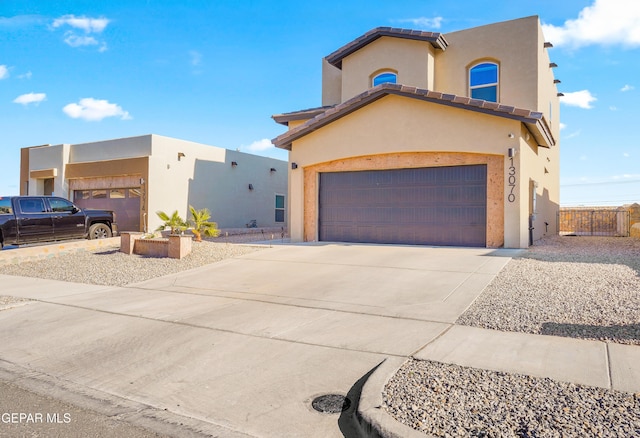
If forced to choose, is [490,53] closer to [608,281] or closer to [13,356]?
[608,281]

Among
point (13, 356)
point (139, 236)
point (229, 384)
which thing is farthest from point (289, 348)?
point (139, 236)

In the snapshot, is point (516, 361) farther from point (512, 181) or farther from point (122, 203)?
point (122, 203)

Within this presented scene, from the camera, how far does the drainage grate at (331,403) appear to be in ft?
13.7

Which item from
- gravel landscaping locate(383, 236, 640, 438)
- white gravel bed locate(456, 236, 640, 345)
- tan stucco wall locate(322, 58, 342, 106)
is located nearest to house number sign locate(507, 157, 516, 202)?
white gravel bed locate(456, 236, 640, 345)

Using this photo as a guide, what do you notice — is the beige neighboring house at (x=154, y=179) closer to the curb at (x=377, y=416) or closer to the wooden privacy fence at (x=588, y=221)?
the wooden privacy fence at (x=588, y=221)

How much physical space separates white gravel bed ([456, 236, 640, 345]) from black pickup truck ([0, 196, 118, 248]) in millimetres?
14263

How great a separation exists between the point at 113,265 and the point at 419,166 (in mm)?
9676

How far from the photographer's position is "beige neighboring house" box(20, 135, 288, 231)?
70.6 ft

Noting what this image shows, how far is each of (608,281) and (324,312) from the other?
215 inches

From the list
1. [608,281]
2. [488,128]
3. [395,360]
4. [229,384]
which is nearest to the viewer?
[229,384]

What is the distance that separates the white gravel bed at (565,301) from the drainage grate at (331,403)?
2913 mm

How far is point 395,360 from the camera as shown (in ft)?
16.9

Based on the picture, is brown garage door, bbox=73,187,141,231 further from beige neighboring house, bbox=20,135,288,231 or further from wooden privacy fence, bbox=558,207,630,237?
wooden privacy fence, bbox=558,207,630,237

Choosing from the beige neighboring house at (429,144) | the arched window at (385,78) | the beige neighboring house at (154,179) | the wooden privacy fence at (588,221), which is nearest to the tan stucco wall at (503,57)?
the beige neighboring house at (429,144)
